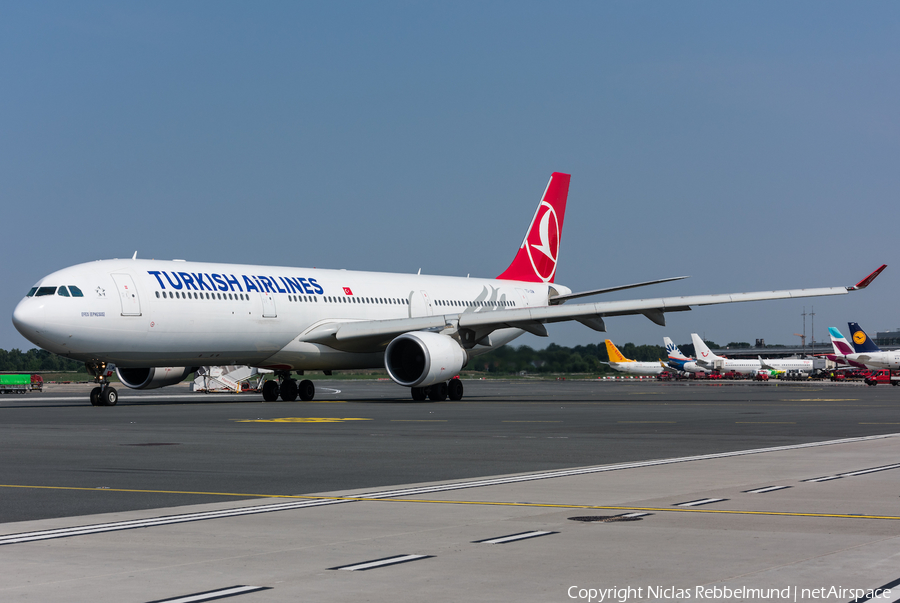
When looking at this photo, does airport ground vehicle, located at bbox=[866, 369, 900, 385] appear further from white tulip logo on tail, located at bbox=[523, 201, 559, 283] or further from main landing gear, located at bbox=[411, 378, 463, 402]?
main landing gear, located at bbox=[411, 378, 463, 402]

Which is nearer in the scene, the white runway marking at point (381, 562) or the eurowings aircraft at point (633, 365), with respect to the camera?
the white runway marking at point (381, 562)

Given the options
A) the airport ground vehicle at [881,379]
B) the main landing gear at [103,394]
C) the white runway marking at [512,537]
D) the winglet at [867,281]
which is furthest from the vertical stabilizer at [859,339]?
the white runway marking at [512,537]

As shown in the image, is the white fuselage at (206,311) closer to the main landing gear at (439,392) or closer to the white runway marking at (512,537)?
the main landing gear at (439,392)

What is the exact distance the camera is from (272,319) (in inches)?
1303

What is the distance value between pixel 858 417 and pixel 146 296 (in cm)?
2015

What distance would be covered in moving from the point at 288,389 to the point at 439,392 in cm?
571

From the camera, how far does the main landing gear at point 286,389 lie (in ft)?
119

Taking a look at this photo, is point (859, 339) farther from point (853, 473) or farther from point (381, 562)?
point (381, 562)

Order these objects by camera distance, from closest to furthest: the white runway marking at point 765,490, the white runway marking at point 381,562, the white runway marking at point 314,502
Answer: the white runway marking at point 381,562, the white runway marking at point 314,502, the white runway marking at point 765,490

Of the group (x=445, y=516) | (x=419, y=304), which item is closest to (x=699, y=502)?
(x=445, y=516)

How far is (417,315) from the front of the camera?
39500 millimetres

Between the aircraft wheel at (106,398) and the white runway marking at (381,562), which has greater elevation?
the aircraft wheel at (106,398)

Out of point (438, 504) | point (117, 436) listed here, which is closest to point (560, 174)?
point (117, 436)

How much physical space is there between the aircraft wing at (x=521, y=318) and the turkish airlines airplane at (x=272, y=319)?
4 cm
